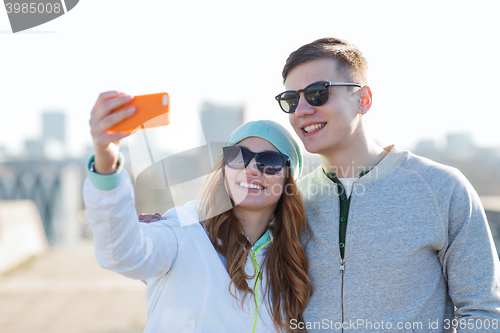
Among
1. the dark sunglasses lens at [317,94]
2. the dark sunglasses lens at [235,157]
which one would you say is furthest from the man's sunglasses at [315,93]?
the dark sunglasses lens at [235,157]

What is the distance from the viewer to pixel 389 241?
201 centimetres

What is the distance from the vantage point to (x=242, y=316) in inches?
72.1

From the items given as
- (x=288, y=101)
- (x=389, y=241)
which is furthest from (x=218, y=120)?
(x=389, y=241)

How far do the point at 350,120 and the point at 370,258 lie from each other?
0.86 meters

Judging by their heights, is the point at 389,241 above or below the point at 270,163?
below

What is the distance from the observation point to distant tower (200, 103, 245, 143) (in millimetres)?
2023

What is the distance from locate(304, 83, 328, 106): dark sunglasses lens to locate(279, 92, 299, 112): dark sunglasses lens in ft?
0.34

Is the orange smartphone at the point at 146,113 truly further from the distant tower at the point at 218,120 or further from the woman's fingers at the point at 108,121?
the distant tower at the point at 218,120

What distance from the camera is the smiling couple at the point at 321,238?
5.96 feet

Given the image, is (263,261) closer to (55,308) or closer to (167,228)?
(167,228)

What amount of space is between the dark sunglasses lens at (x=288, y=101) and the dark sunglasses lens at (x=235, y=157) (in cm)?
48

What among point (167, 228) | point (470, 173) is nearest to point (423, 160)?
point (167, 228)

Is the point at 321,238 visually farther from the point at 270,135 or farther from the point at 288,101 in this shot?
the point at 288,101

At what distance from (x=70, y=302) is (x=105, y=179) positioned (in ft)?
19.9
